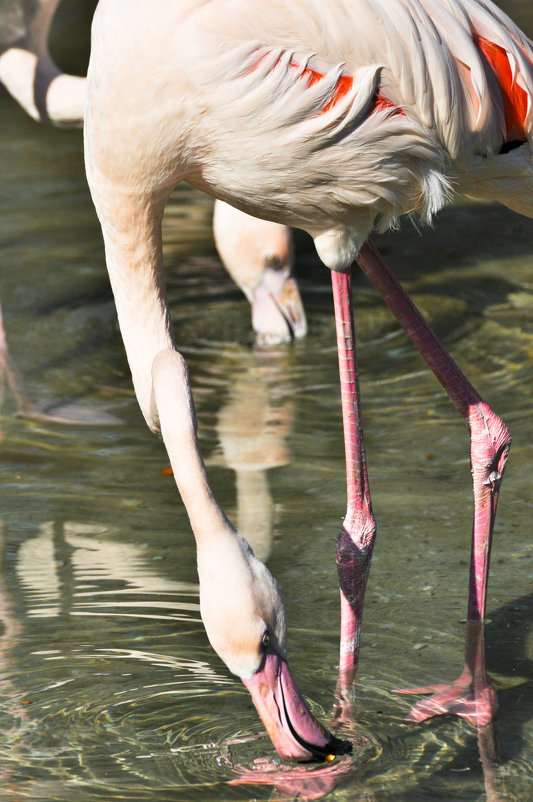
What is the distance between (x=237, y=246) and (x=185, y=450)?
3.24 meters

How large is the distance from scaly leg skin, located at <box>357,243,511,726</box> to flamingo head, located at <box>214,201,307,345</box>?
2.23 m

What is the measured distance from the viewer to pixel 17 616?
13.1 feet

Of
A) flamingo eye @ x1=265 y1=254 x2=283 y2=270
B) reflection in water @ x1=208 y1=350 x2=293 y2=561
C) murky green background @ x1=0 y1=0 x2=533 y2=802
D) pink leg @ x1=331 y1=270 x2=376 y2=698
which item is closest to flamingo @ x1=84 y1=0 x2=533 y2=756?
pink leg @ x1=331 y1=270 x2=376 y2=698

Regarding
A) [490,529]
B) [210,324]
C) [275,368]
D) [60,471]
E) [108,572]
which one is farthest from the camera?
[210,324]

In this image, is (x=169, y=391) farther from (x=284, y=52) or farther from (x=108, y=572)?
(x=108, y=572)

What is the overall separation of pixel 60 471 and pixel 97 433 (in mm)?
348

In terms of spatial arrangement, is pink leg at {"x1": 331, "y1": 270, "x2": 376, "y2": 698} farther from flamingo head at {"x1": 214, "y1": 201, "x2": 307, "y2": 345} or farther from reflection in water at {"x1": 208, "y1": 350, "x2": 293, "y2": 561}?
flamingo head at {"x1": 214, "y1": 201, "x2": 307, "y2": 345}

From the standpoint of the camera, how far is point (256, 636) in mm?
2984

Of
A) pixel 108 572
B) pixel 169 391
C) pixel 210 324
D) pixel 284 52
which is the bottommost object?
pixel 210 324

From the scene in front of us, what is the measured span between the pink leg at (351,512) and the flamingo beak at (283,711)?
0.46 metres

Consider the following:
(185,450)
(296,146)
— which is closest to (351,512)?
(185,450)

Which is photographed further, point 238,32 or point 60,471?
point 60,471

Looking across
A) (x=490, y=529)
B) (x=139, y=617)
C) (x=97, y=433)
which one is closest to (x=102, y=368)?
(x=97, y=433)

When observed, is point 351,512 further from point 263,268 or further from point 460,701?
point 263,268
